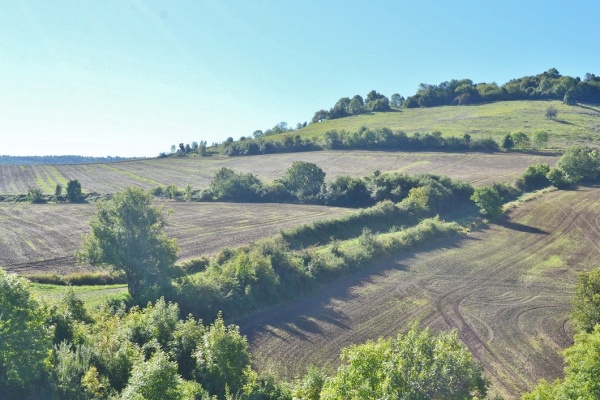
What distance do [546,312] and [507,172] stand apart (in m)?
59.7

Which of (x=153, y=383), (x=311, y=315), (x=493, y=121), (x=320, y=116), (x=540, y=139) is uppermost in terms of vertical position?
(x=320, y=116)

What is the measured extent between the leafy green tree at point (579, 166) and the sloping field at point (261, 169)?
871 centimetres

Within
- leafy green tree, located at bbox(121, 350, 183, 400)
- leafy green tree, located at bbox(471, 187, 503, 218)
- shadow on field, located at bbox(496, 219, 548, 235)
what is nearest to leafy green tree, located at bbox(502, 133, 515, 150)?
leafy green tree, located at bbox(471, 187, 503, 218)

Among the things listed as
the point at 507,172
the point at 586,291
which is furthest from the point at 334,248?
the point at 507,172

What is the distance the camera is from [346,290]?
34.2 meters

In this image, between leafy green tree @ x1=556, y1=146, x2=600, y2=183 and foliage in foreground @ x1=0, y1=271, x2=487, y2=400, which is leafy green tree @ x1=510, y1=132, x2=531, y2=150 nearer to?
leafy green tree @ x1=556, y1=146, x2=600, y2=183

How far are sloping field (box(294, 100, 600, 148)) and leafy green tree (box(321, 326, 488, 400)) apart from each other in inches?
4114


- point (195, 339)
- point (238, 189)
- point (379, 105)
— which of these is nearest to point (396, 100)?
point (379, 105)

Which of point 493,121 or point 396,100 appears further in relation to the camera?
point 396,100

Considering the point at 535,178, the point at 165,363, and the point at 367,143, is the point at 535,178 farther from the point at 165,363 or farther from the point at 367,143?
the point at 165,363

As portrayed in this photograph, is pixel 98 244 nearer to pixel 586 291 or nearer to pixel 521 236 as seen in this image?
pixel 586 291

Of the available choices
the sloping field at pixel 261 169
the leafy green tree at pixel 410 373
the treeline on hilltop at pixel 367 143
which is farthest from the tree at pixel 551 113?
the leafy green tree at pixel 410 373

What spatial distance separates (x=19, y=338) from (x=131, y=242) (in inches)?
513

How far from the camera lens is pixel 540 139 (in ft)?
327
